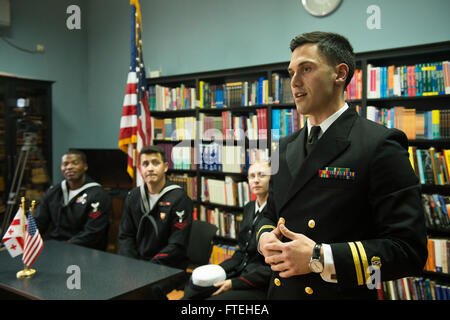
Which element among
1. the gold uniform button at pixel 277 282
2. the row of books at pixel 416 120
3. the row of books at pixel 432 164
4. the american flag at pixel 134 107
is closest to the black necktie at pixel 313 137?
the gold uniform button at pixel 277 282

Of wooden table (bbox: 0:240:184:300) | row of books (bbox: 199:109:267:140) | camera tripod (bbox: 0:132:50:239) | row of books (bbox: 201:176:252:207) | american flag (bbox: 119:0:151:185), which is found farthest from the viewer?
camera tripod (bbox: 0:132:50:239)

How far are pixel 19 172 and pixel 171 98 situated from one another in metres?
2.20

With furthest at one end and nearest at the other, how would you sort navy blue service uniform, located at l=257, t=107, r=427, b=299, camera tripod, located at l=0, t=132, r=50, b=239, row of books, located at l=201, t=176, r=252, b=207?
camera tripod, located at l=0, t=132, r=50, b=239, row of books, located at l=201, t=176, r=252, b=207, navy blue service uniform, located at l=257, t=107, r=427, b=299

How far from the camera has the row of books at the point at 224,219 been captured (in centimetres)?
364

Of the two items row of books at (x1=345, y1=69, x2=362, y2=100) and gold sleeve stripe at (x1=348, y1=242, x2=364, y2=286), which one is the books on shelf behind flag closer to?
gold sleeve stripe at (x1=348, y1=242, x2=364, y2=286)

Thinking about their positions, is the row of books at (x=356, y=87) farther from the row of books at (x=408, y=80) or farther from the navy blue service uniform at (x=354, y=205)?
the navy blue service uniform at (x=354, y=205)

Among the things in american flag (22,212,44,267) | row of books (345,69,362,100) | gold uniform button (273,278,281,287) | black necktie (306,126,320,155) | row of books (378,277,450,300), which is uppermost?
row of books (345,69,362,100)

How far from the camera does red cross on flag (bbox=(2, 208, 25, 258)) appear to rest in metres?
1.85

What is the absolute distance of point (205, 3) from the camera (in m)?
4.24

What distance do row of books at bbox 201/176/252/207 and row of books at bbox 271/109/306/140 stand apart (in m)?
0.65

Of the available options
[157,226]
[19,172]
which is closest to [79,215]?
[157,226]

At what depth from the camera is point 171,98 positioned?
4.17m

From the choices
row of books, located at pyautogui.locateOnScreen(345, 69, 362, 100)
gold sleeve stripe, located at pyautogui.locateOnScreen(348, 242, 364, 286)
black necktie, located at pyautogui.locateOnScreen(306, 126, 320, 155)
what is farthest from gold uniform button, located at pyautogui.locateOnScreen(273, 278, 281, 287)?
row of books, located at pyautogui.locateOnScreen(345, 69, 362, 100)

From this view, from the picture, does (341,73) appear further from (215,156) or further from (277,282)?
(215,156)
